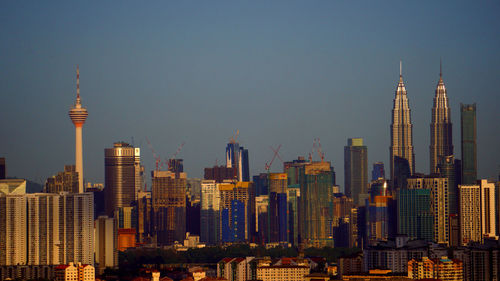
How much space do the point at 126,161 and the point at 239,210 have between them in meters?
11.4

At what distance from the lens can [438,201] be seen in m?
88.1

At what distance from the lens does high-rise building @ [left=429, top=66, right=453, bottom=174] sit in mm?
96625

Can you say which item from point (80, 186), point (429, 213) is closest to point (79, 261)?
point (80, 186)

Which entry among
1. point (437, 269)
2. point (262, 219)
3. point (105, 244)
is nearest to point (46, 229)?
point (105, 244)

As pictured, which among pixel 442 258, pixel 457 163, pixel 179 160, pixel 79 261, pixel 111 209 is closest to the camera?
pixel 442 258

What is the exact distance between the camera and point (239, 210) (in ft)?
332

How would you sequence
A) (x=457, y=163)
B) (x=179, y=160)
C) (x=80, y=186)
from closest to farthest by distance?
1. (x=80, y=186)
2. (x=457, y=163)
3. (x=179, y=160)

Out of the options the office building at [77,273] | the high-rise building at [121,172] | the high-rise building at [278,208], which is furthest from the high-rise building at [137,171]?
Result: the office building at [77,273]

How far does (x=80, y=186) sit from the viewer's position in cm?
8381

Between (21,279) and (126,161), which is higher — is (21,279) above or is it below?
below

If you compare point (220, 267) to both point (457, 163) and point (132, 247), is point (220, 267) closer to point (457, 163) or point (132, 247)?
point (132, 247)

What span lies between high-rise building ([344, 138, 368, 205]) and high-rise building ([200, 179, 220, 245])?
1135 centimetres

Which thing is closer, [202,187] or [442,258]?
[442,258]

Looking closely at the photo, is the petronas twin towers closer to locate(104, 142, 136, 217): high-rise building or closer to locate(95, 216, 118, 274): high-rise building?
locate(104, 142, 136, 217): high-rise building
